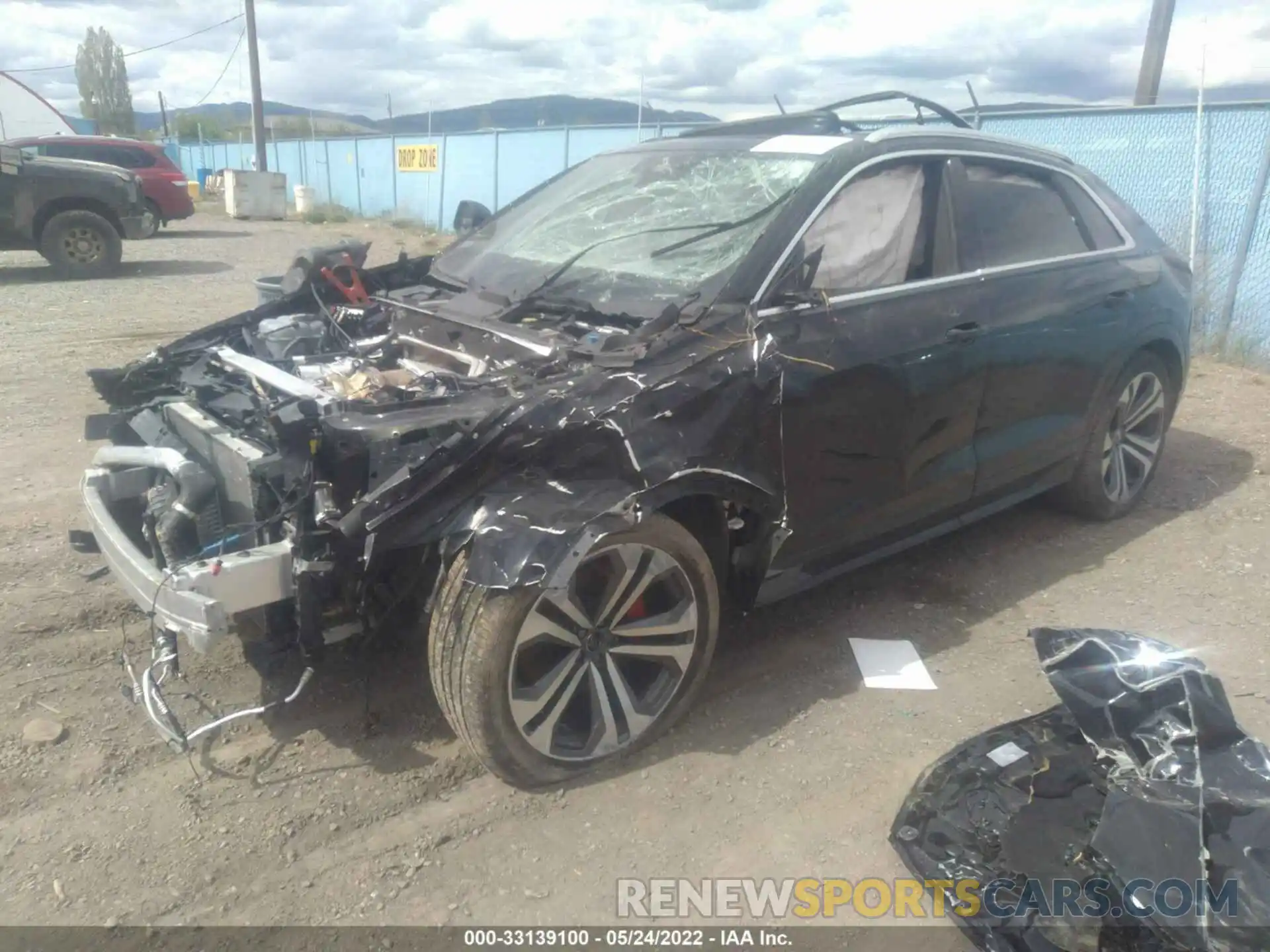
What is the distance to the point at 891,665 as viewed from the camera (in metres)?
3.64

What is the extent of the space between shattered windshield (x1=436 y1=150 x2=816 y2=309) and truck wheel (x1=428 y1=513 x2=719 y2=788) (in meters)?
0.97

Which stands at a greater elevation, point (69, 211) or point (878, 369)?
point (878, 369)

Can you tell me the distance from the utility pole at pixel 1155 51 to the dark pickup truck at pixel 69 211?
41.3ft

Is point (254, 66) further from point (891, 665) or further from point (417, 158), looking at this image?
point (891, 665)

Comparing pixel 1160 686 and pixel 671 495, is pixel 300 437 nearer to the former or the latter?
pixel 671 495

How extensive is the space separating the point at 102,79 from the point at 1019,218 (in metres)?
86.3

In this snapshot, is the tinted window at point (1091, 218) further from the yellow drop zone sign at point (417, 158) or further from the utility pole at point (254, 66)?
the utility pole at point (254, 66)

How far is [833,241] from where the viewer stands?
3398 millimetres

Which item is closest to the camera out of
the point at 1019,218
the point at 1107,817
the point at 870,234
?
the point at 1107,817

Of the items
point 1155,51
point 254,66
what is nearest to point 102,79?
point 254,66

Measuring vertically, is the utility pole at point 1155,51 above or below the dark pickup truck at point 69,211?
above

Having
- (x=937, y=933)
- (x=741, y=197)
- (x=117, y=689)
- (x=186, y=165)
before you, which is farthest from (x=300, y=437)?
(x=186, y=165)

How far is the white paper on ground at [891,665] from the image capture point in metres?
3.53

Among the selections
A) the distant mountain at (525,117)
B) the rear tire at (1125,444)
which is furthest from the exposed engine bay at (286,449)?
the distant mountain at (525,117)
